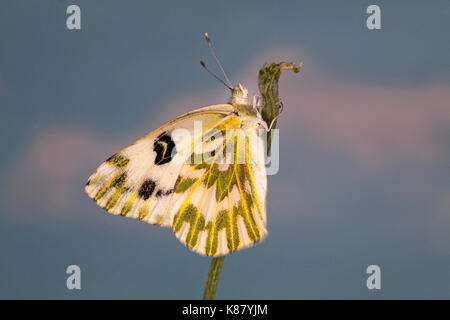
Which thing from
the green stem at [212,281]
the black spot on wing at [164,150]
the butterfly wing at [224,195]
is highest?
the black spot on wing at [164,150]

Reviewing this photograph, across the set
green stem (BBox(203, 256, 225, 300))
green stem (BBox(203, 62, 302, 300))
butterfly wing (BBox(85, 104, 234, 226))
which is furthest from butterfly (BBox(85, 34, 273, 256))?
green stem (BBox(203, 256, 225, 300))

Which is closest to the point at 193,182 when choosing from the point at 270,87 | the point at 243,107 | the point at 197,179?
the point at 197,179

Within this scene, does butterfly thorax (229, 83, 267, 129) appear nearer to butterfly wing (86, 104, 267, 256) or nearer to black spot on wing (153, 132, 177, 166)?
butterfly wing (86, 104, 267, 256)

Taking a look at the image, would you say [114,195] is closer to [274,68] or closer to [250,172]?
[250,172]

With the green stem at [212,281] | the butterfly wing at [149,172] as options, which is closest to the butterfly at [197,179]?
the butterfly wing at [149,172]

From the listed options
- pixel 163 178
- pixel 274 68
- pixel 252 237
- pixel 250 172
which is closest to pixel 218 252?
pixel 252 237

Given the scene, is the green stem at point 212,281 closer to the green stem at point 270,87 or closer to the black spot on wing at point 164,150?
the green stem at point 270,87

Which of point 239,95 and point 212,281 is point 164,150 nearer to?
point 239,95

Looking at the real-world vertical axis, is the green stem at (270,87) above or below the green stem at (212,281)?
above
